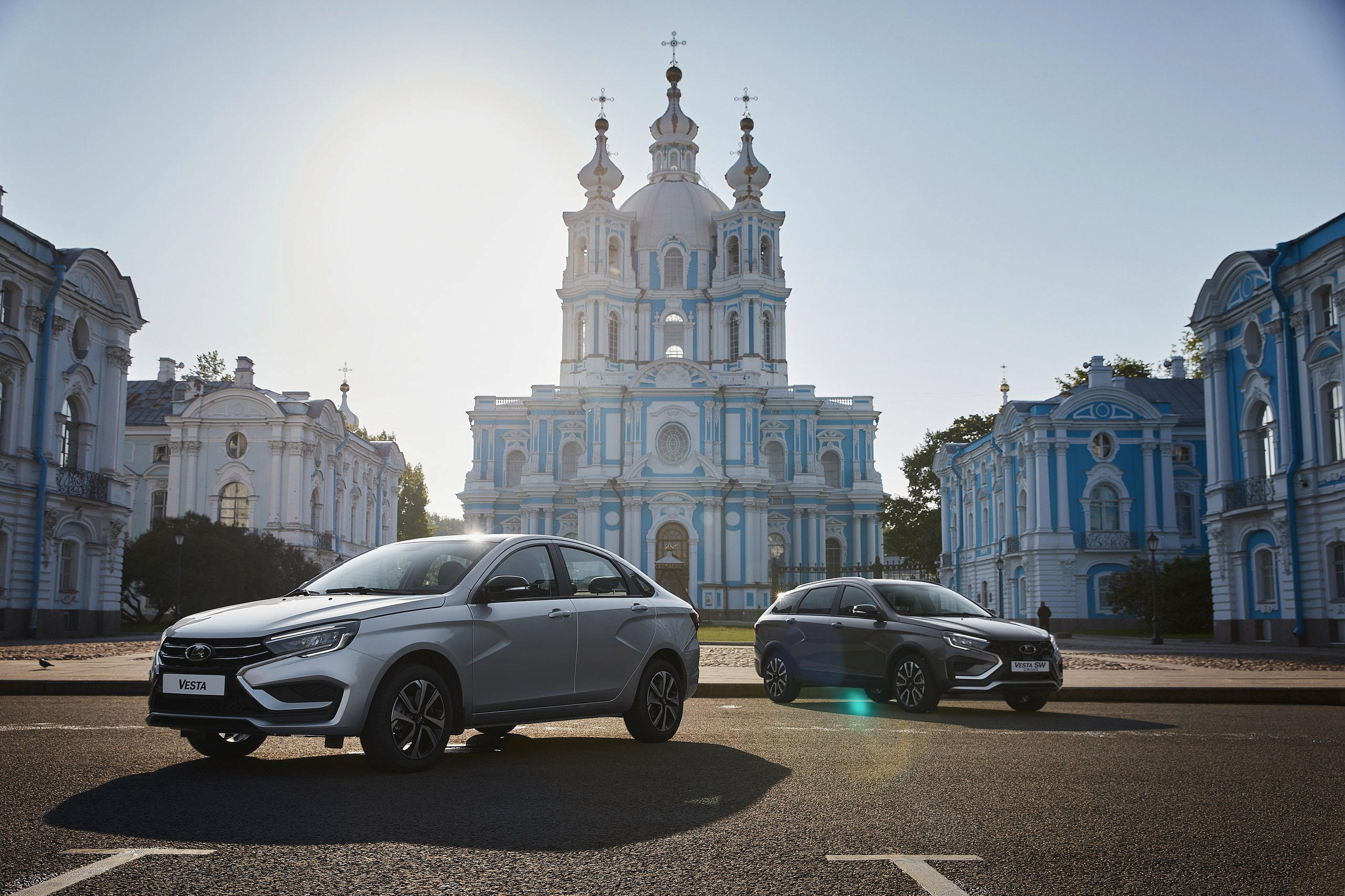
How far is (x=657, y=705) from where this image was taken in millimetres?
9602

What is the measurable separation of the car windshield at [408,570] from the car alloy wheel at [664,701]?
1.87 meters

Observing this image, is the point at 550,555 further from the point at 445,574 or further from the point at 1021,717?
the point at 1021,717

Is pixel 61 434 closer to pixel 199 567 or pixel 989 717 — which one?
pixel 199 567

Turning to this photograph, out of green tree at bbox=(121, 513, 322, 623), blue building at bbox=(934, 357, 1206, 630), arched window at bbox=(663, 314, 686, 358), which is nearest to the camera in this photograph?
green tree at bbox=(121, 513, 322, 623)

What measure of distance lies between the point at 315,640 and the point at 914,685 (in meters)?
7.09

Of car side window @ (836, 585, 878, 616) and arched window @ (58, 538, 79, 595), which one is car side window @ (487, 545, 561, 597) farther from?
arched window @ (58, 538, 79, 595)

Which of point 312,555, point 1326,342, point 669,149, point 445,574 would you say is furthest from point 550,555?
point 669,149

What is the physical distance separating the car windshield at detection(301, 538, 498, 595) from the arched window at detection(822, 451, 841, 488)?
205ft

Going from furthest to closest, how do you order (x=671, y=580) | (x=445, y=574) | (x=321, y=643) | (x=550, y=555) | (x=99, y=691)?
(x=671, y=580)
(x=99, y=691)
(x=550, y=555)
(x=445, y=574)
(x=321, y=643)

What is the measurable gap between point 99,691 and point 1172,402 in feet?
166

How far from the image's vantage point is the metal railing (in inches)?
1284

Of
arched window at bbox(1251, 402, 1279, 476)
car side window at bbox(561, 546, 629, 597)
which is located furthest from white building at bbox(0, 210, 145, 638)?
arched window at bbox(1251, 402, 1279, 476)

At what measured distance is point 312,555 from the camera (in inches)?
2194

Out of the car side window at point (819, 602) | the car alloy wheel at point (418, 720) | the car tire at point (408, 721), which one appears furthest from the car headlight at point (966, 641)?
the car alloy wheel at point (418, 720)
